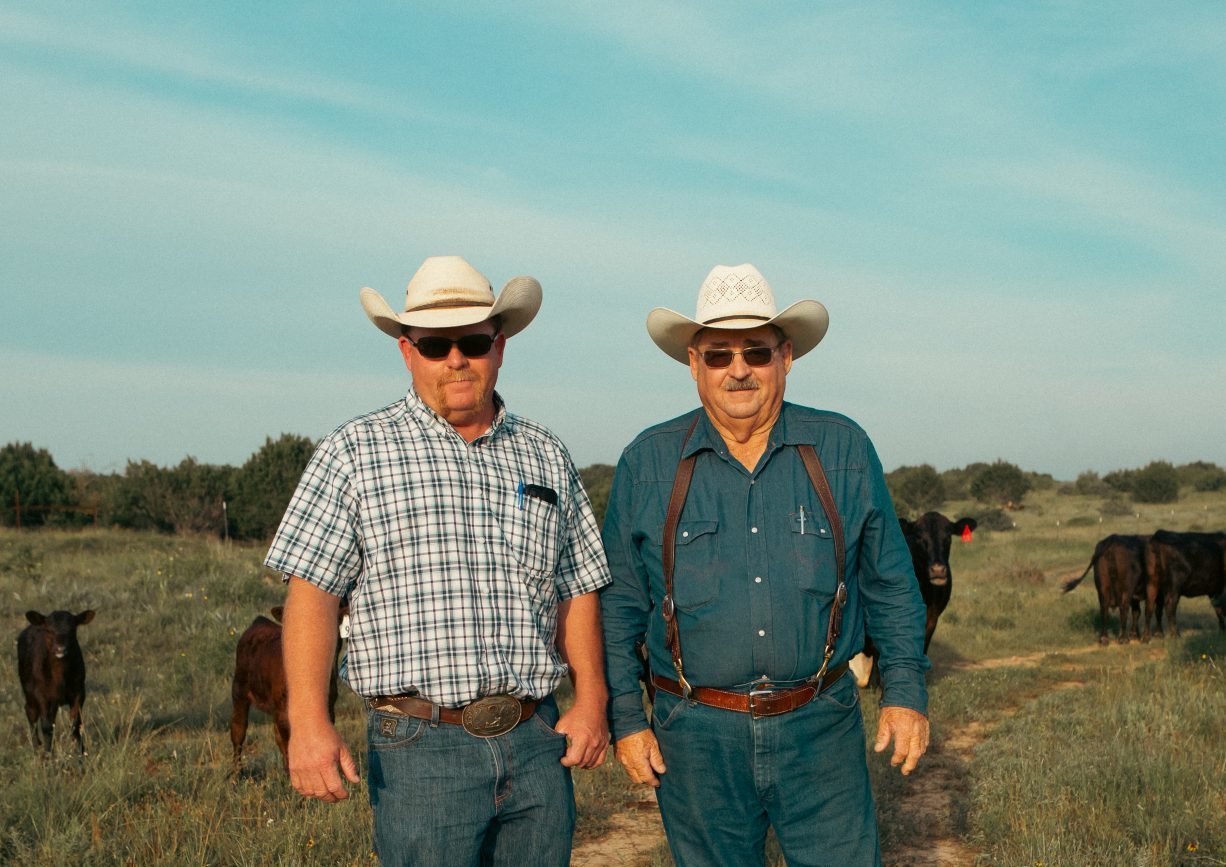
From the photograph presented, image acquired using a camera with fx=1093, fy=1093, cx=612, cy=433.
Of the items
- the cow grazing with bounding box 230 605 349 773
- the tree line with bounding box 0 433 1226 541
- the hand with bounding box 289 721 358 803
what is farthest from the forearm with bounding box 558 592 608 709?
the tree line with bounding box 0 433 1226 541

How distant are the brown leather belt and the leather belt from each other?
0.69 metres

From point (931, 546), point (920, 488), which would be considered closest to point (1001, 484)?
point (920, 488)

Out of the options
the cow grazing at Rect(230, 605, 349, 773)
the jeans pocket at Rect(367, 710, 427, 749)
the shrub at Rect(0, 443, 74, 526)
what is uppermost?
the shrub at Rect(0, 443, 74, 526)

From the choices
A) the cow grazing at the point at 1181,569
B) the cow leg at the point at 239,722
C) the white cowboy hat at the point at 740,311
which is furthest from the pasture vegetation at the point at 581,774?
the white cowboy hat at the point at 740,311

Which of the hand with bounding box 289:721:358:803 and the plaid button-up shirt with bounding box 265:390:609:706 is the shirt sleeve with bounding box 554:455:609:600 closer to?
the plaid button-up shirt with bounding box 265:390:609:706

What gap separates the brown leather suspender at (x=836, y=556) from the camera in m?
3.55

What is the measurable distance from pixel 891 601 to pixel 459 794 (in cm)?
158

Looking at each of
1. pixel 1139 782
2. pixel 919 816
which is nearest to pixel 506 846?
pixel 919 816

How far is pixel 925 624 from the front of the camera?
4.12 meters

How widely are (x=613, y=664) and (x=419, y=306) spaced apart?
1.36 m

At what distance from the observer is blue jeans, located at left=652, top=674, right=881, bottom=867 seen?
11.5 feet

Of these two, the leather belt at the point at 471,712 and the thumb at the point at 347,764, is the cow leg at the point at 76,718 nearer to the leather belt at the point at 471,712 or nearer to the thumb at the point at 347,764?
the thumb at the point at 347,764

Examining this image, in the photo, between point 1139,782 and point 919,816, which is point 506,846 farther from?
point 1139,782

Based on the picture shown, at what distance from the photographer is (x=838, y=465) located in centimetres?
364
